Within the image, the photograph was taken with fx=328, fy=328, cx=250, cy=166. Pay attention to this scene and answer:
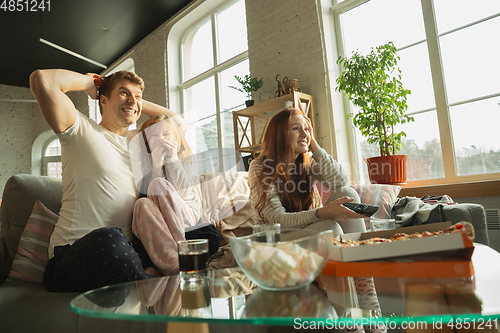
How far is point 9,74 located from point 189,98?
399cm

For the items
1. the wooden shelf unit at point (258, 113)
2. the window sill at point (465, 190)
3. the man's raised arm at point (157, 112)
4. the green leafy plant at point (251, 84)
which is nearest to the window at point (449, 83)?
the window sill at point (465, 190)

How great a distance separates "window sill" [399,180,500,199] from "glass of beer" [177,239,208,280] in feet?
6.43

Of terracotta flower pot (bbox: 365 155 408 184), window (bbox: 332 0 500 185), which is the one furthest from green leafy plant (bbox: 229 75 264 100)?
terracotta flower pot (bbox: 365 155 408 184)

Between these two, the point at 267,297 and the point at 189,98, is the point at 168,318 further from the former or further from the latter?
the point at 189,98

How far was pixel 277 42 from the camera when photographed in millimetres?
3281

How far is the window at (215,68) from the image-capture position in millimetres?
4043

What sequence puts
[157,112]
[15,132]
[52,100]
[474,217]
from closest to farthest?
1. [52,100]
2. [474,217]
3. [157,112]
4. [15,132]

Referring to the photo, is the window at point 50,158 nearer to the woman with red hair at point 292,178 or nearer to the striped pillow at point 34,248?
the striped pillow at point 34,248

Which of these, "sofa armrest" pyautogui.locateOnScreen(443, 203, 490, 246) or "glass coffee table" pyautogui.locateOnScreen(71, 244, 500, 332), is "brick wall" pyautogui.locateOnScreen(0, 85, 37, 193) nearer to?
"glass coffee table" pyautogui.locateOnScreen(71, 244, 500, 332)

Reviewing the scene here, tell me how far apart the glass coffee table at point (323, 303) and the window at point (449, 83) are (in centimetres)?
201

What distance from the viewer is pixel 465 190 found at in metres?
2.06

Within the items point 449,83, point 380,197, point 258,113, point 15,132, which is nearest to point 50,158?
point 15,132

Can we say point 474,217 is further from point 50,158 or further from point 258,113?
point 50,158

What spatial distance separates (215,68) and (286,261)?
13.5 feet
